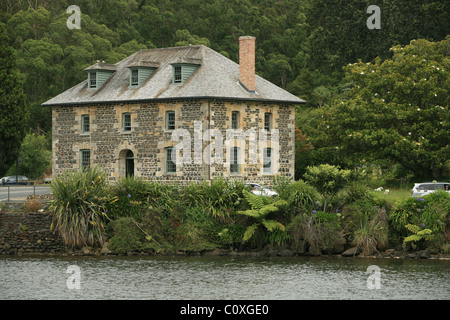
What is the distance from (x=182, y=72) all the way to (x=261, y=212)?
1599 cm

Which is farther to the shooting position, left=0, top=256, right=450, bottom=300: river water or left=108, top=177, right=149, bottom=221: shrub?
left=108, top=177, right=149, bottom=221: shrub

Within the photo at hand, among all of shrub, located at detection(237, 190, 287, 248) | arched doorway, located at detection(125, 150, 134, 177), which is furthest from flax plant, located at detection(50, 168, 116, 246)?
arched doorway, located at detection(125, 150, 134, 177)

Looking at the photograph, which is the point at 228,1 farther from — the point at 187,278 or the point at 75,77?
the point at 187,278

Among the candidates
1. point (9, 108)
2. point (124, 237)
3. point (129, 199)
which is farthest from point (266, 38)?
point (124, 237)

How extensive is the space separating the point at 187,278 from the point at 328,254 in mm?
8366

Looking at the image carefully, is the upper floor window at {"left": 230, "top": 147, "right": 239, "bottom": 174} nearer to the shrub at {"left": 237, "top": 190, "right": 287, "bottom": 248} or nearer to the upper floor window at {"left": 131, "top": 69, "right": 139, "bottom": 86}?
the upper floor window at {"left": 131, "top": 69, "right": 139, "bottom": 86}

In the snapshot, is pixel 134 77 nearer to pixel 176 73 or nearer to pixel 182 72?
pixel 176 73

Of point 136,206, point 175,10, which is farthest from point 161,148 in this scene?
point 175,10

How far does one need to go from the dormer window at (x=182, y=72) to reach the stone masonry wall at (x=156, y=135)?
1877 mm

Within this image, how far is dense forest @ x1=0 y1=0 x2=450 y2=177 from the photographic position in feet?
200

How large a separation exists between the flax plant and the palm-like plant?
266 inches

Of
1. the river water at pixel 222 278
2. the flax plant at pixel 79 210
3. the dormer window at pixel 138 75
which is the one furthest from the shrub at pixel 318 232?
the dormer window at pixel 138 75

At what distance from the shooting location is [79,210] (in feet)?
130

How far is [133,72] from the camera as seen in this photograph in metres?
53.9
